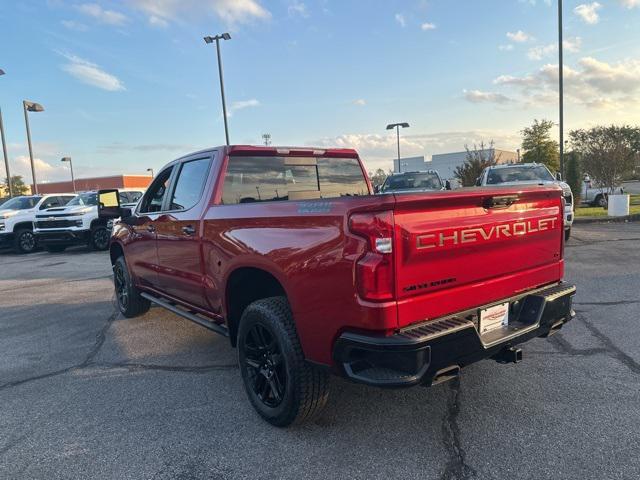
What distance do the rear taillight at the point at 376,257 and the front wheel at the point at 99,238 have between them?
47.0 feet

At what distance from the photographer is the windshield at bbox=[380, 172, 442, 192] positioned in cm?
1478

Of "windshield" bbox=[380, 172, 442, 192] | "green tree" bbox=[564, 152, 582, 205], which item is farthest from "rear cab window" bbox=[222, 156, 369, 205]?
"green tree" bbox=[564, 152, 582, 205]

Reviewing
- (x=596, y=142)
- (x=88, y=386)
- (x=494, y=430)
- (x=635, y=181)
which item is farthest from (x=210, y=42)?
(x=635, y=181)

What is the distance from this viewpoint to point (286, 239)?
297 cm

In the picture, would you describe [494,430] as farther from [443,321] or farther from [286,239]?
[286,239]

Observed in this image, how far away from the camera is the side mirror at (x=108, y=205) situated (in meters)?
5.74

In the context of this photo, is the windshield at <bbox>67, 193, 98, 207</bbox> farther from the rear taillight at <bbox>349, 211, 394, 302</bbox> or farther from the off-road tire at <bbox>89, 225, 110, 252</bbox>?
the rear taillight at <bbox>349, 211, 394, 302</bbox>

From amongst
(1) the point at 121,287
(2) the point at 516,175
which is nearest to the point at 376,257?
(1) the point at 121,287

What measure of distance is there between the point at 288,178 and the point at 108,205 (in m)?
2.74

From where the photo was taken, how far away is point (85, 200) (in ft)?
51.8

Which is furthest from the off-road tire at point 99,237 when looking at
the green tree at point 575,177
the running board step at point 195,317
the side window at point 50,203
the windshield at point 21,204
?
the green tree at point 575,177

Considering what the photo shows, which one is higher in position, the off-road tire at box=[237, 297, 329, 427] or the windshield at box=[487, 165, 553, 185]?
the windshield at box=[487, 165, 553, 185]

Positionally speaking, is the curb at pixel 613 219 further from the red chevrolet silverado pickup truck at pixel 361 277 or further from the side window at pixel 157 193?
the side window at pixel 157 193

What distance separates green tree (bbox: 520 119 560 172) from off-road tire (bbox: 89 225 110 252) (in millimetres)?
29189
